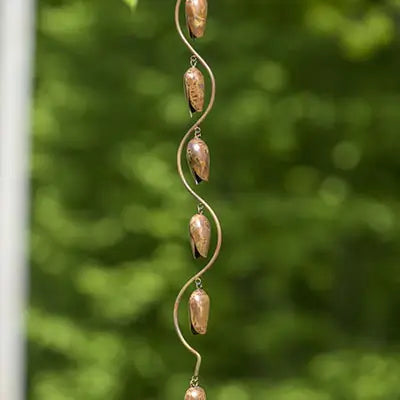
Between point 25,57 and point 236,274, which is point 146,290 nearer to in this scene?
point 236,274

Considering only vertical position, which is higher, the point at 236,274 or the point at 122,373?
the point at 236,274

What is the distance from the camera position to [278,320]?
10.6 ft

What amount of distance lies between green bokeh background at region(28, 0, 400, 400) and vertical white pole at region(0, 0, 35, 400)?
0.08m

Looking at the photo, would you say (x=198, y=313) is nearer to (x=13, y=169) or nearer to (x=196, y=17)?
(x=196, y=17)

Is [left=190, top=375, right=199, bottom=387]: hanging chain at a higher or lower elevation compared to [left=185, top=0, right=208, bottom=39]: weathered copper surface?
lower

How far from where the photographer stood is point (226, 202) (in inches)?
125

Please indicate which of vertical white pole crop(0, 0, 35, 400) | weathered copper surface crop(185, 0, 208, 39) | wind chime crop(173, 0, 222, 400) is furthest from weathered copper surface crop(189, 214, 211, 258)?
vertical white pole crop(0, 0, 35, 400)

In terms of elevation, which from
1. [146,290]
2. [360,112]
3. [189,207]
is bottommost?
[146,290]

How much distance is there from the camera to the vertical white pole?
3062mm

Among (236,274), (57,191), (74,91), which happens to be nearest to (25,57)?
(74,91)

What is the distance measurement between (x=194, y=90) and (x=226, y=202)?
2573 mm

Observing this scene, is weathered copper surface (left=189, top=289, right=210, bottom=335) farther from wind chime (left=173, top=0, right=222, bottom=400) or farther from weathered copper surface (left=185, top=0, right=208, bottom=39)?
weathered copper surface (left=185, top=0, right=208, bottom=39)

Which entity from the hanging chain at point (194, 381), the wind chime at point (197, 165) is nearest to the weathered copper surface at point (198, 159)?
the wind chime at point (197, 165)

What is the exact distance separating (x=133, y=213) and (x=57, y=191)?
235 millimetres
